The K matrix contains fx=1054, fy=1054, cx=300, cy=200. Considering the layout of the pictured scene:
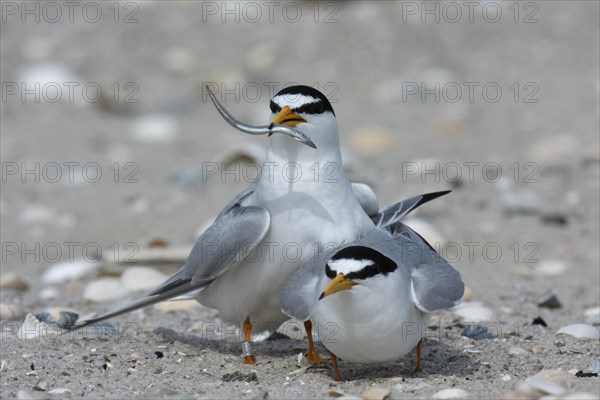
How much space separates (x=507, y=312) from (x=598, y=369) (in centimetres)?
126

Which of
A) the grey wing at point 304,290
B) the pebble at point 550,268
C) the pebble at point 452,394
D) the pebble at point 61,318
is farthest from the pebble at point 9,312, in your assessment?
the pebble at point 550,268

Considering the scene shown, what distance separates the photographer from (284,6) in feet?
34.9

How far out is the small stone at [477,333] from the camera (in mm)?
4887

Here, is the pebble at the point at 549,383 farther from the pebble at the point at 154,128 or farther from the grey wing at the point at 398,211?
the pebble at the point at 154,128

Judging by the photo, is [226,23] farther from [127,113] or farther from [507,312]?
[507,312]

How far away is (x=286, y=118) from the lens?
4.39 m

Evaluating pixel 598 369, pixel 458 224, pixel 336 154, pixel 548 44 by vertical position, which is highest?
pixel 548 44

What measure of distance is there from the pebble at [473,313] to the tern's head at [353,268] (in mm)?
1533

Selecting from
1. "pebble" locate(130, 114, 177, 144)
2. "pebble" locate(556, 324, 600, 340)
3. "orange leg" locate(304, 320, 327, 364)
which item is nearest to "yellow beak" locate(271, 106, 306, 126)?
"orange leg" locate(304, 320, 327, 364)

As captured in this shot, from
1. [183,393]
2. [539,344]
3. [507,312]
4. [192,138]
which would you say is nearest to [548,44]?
[192,138]

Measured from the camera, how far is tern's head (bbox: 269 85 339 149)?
4.40 metres

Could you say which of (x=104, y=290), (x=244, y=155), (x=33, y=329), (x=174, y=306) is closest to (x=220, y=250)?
(x=33, y=329)

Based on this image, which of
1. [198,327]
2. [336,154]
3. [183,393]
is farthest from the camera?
[198,327]

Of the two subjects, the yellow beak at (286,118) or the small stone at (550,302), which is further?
the small stone at (550,302)
